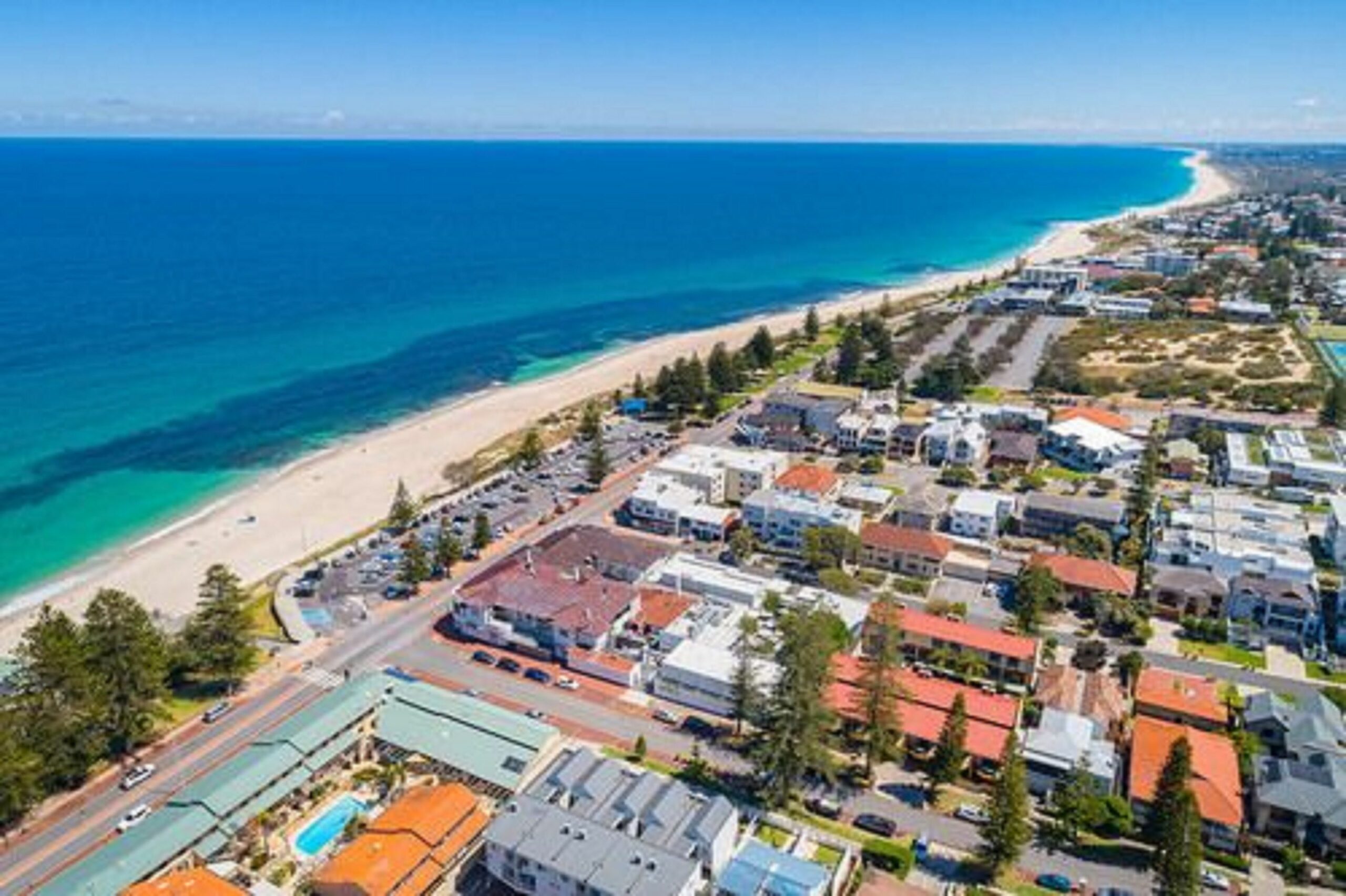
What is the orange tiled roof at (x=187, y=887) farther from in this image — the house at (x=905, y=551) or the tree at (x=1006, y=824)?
the house at (x=905, y=551)

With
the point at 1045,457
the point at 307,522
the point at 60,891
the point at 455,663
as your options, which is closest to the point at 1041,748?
the point at 455,663

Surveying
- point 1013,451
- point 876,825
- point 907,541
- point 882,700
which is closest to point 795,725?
point 876,825

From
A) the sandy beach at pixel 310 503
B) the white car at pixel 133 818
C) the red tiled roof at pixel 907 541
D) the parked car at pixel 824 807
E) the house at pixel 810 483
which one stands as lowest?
the sandy beach at pixel 310 503

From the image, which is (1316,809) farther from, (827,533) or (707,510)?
(707,510)

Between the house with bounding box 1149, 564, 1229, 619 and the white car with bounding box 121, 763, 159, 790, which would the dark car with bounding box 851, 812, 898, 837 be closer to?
the house with bounding box 1149, 564, 1229, 619

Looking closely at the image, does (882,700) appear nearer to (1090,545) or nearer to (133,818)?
(1090,545)

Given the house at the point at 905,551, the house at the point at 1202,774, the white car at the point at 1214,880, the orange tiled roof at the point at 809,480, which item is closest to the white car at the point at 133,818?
the house at the point at 1202,774
